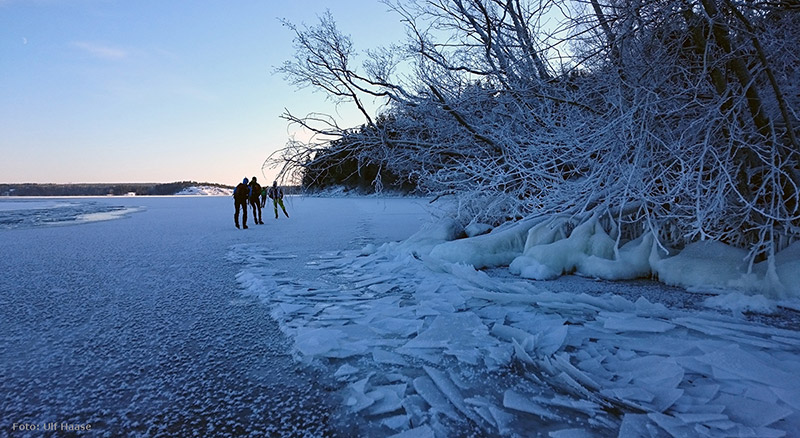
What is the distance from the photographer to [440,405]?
71.3 inches

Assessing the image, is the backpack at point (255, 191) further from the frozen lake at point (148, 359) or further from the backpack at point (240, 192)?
the frozen lake at point (148, 359)

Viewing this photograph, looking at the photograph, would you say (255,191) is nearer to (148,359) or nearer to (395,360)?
(148,359)

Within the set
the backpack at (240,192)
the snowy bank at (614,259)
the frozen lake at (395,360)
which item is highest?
the backpack at (240,192)

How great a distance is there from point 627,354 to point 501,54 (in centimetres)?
584

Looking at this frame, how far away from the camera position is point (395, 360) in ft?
7.54

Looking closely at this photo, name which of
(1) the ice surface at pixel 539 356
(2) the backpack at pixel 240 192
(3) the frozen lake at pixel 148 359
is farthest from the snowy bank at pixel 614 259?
(2) the backpack at pixel 240 192

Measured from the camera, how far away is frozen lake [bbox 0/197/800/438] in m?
1.70

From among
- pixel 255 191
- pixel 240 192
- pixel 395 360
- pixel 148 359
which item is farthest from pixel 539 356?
pixel 255 191

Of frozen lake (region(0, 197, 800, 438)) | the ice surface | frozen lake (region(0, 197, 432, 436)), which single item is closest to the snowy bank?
the ice surface

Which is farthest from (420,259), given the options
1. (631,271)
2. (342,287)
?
(631,271)

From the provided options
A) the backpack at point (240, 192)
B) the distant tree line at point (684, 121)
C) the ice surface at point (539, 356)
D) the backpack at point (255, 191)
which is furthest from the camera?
the backpack at point (255, 191)

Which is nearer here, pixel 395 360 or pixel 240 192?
pixel 395 360

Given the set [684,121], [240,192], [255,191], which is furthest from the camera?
[255,191]

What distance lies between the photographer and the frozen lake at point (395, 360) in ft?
5.58
